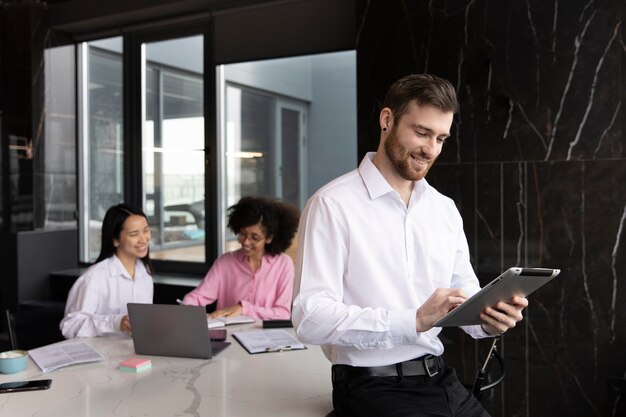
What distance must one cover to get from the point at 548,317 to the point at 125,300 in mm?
2276

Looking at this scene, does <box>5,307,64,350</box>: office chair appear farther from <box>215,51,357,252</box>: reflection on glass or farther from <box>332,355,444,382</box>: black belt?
<box>215,51,357,252</box>: reflection on glass

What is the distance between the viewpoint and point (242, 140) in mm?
4871

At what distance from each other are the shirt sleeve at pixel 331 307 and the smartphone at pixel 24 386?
3.04ft

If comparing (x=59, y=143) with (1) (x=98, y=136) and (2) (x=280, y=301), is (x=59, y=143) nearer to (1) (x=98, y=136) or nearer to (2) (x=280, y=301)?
(1) (x=98, y=136)

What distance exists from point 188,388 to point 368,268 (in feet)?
2.44

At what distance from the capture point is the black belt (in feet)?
5.61

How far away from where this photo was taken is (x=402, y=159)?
5.73 feet

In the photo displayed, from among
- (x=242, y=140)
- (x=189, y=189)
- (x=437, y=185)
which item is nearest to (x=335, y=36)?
(x=242, y=140)

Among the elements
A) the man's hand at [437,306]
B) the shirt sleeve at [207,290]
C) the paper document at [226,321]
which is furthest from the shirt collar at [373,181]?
the shirt sleeve at [207,290]

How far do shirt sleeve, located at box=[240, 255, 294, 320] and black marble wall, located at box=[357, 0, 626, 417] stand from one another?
1007mm

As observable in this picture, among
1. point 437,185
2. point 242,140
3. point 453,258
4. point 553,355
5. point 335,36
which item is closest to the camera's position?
point 453,258

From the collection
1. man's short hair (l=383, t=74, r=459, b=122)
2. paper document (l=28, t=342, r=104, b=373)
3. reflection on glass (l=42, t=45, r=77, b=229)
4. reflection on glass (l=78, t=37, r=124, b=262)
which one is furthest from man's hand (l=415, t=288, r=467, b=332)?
reflection on glass (l=42, t=45, r=77, b=229)

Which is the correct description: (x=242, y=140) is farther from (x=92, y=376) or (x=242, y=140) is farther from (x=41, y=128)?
(x=92, y=376)

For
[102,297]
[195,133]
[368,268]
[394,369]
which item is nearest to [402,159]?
[368,268]
